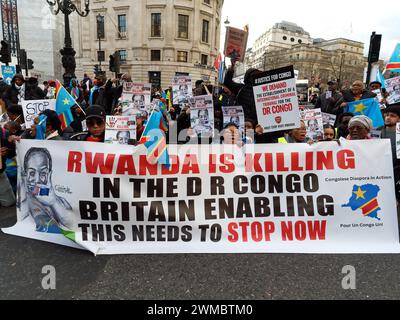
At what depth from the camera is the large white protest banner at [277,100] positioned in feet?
13.6

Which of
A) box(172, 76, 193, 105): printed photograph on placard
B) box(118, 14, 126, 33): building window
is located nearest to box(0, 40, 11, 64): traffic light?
box(172, 76, 193, 105): printed photograph on placard

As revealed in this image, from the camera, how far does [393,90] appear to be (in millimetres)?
7289

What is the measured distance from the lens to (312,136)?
6.29 metres

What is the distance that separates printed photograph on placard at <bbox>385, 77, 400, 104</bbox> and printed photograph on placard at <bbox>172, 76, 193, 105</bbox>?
16.2ft

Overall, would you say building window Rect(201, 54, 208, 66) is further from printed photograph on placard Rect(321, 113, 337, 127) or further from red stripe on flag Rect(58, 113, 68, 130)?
red stripe on flag Rect(58, 113, 68, 130)

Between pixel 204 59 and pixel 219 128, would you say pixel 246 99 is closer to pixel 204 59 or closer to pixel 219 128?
pixel 219 128

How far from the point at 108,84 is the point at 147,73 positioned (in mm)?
37778

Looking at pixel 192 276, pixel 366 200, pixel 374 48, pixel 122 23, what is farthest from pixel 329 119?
pixel 122 23

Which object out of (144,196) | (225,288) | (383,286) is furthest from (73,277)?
(383,286)

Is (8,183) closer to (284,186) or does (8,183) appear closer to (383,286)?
(284,186)

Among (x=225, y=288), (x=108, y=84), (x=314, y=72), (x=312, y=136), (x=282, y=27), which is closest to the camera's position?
(x=225, y=288)

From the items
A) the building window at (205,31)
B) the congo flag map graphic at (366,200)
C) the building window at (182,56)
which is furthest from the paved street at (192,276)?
the building window at (205,31)

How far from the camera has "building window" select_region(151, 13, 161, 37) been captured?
44.1 m

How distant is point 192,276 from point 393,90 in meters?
6.81
